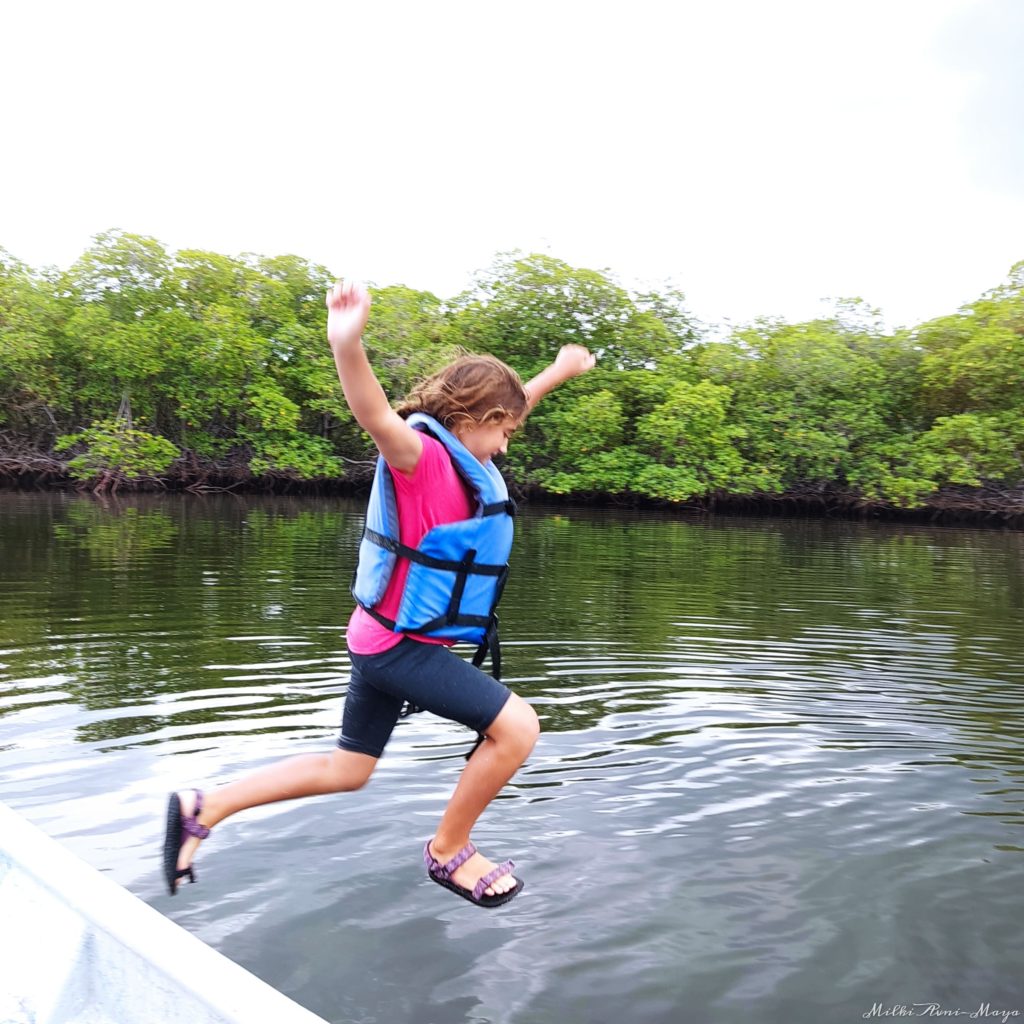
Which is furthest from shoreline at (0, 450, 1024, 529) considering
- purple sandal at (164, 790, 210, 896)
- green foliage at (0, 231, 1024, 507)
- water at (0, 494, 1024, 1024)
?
purple sandal at (164, 790, 210, 896)

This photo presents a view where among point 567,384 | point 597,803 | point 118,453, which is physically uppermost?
point 567,384

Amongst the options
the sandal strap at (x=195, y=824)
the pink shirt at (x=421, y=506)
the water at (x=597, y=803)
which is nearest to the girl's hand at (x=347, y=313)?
the pink shirt at (x=421, y=506)

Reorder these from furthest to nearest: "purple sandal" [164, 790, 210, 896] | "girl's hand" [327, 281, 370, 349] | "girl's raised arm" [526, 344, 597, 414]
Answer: "girl's raised arm" [526, 344, 597, 414] < "purple sandal" [164, 790, 210, 896] < "girl's hand" [327, 281, 370, 349]

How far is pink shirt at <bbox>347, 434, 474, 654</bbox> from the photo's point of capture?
9.58 feet

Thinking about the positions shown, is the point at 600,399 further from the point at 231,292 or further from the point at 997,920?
the point at 997,920

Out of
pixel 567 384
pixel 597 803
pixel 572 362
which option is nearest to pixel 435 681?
pixel 572 362

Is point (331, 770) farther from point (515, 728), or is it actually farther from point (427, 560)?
point (427, 560)

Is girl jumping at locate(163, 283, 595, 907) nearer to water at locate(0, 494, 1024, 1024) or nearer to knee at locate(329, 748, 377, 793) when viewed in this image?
knee at locate(329, 748, 377, 793)

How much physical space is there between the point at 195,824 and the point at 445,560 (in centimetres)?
120

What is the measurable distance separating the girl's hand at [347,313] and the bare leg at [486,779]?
1211 mm

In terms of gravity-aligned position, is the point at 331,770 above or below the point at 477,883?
above

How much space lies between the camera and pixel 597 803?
14.9 feet

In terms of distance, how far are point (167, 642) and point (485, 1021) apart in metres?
5.91

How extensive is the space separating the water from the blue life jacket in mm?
1073
